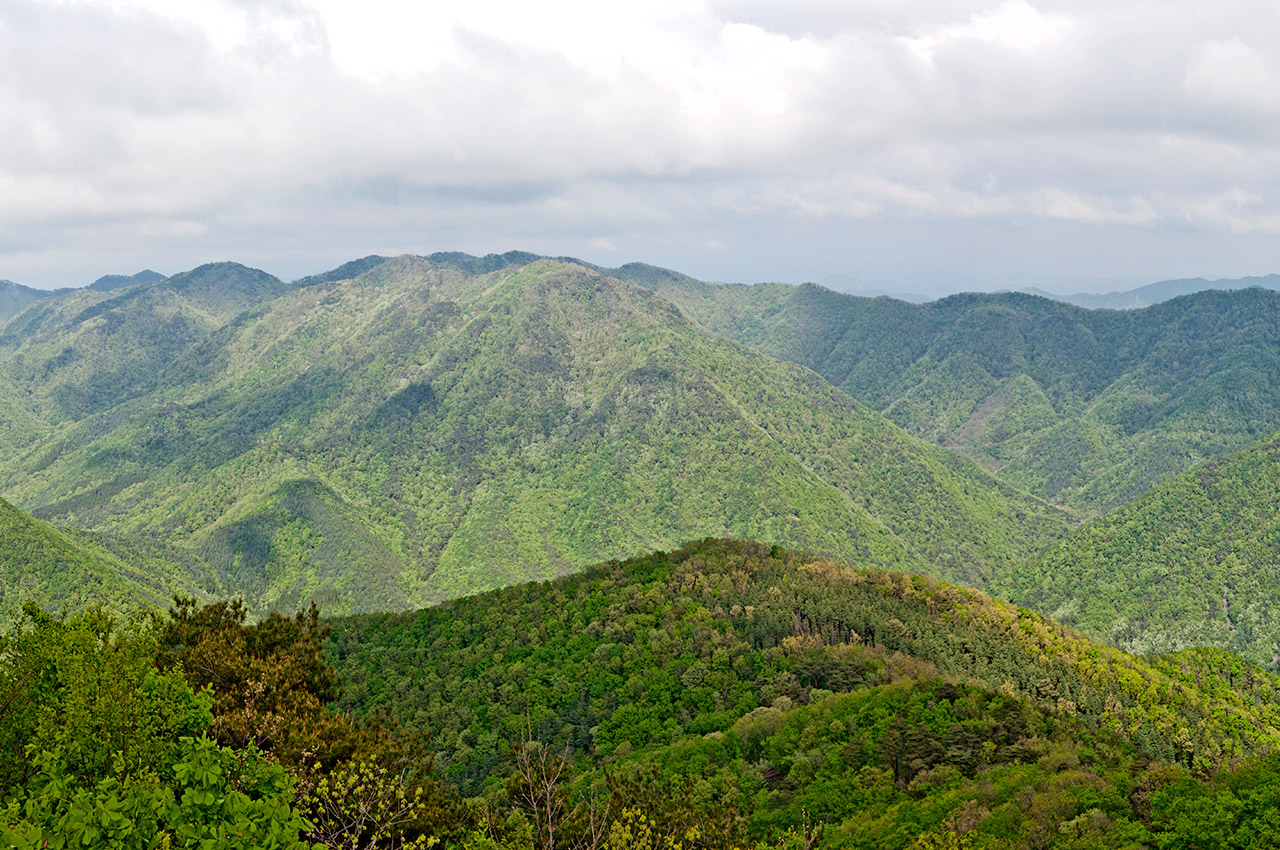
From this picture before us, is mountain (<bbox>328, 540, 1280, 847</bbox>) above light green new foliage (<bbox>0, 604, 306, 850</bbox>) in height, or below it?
below

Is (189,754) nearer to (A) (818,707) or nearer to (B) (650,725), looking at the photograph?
(A) (818,707)

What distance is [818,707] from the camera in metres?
96.8

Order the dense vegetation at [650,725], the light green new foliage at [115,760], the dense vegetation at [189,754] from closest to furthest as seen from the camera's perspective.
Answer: the light green new foliage at [115,760] → the dense vegetation at [189,754] → the dense vegetation at [650,725]

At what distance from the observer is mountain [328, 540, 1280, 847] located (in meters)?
65.9

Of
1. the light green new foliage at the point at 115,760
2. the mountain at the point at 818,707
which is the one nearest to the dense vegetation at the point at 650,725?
the light green new foliage at the point at 115,760

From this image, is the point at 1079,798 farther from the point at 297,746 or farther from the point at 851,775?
the point at 297,746

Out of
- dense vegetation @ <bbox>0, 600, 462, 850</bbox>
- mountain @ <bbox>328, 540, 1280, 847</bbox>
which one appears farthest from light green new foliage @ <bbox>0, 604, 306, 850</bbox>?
mountain @ <bbox>328, 540, 1280, 847</bbox>

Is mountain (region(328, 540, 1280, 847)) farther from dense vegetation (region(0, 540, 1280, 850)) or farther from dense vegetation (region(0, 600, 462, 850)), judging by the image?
dense vegetation (region(0, 600, 462, 850))

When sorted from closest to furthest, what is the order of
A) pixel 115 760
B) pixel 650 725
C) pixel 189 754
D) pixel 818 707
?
1. pixel 189 754
2. pixel 115 760
3. pixel 818 707
4. pixel 650 725

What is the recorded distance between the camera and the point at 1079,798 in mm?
67938

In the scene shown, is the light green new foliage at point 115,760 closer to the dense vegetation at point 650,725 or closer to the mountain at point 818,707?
the dense vegetation at point 650,725

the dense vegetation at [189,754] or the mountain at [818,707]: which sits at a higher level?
the dense vegetation at [189,754]

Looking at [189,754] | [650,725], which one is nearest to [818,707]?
[650,725]

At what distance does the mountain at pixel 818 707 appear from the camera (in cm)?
6588
